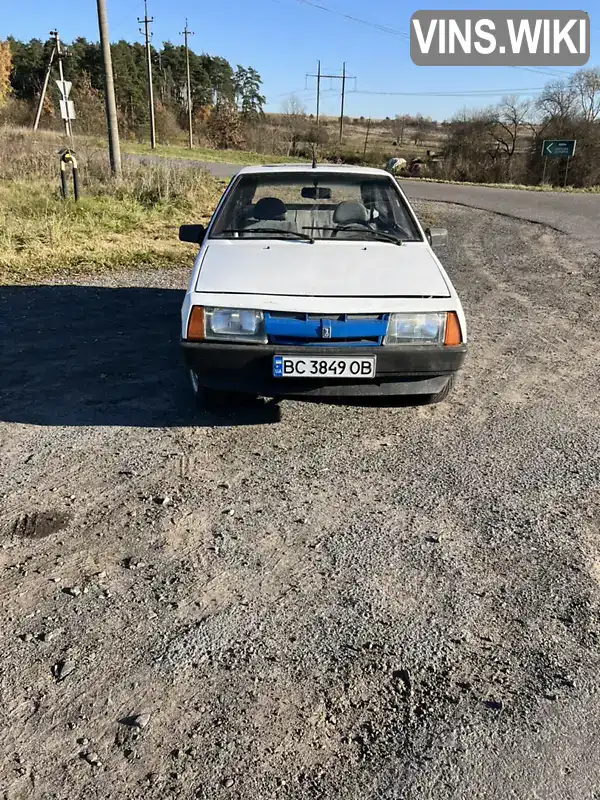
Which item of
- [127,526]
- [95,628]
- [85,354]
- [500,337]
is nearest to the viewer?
[95,628]

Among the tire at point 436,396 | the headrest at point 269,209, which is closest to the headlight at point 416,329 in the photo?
the tire at point 436,396

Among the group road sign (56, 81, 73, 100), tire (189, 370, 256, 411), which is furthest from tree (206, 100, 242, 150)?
tire (189, 370, 256, 411)

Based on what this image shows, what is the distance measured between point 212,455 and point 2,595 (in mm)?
1428

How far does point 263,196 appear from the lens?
16.1 feet

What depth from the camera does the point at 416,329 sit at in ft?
11.6

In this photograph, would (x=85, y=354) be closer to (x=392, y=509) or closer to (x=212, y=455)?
(x=212, y=455)

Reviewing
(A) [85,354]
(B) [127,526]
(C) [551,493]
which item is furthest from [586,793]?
(A) [85,354]

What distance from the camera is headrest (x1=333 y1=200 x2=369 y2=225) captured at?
4691mm

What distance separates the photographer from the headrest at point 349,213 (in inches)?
185

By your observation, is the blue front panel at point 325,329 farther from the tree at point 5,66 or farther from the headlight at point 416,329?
the tree at point 5,66

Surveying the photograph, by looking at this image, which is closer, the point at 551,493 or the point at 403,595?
the point at 403,595

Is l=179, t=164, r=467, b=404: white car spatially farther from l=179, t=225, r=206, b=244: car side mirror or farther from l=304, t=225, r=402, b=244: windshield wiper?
l=179, t=225, r=206, b=244: car side mirror

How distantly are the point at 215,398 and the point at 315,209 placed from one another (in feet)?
6.20

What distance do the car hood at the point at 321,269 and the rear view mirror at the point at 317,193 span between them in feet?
2.69
